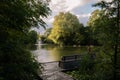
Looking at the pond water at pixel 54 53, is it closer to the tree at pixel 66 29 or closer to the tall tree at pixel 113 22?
the tall tree at pixel 113 22

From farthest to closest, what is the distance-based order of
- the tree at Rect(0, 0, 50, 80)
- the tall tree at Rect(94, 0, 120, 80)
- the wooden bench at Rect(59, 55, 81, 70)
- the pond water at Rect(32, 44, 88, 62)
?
the pond water at Rect(32, 44, 88, 62), the wooden bench at Rect(59, 55, 81, 70), the tall tree at Rect(94, 0, 120, 80), the tree at Rect(0, 0, 50, 80)

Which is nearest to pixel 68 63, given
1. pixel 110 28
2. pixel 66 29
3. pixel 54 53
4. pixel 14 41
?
pixel 110 28

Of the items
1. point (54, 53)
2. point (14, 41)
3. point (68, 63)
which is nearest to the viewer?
point (14, 41)

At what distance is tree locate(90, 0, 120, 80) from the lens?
5695 millimetres

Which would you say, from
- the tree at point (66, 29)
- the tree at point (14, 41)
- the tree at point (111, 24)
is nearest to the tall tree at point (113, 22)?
the tree at point (111, 24)

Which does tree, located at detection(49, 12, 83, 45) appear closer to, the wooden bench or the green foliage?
the wooden bench

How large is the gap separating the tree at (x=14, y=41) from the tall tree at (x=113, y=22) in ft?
8.64

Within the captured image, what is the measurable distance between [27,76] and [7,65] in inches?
18.9

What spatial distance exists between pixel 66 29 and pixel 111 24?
135 ft

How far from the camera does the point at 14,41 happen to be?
3836mm

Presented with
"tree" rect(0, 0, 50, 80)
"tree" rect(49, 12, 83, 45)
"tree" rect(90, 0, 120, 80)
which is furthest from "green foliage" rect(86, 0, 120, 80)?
"tree" rect(49, 12, 83, 45)

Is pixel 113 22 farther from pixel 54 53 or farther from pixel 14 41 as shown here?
pixel 54 53

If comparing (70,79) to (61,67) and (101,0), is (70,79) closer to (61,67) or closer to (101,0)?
(61,67)

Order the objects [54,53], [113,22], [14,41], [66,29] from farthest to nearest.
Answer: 1. [66,29]
2. [54,53]
3. [113,22]
4. [14,41]
